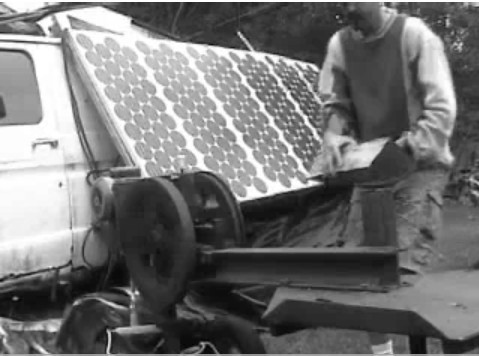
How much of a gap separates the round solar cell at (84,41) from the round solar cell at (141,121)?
536 mm

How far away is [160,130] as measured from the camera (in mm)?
5238

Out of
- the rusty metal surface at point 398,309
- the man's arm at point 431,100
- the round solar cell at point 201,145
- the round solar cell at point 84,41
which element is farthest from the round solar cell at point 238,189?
the rusty metal surface at point 398,309

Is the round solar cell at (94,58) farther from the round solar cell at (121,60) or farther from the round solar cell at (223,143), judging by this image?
the round solar cell at (223,143)

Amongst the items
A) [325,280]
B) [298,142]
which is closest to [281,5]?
[298,142]

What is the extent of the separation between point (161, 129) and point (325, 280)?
8.32ft

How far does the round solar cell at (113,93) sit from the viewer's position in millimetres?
5097

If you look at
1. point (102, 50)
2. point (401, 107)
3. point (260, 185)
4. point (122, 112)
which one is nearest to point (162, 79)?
point (102, 50)

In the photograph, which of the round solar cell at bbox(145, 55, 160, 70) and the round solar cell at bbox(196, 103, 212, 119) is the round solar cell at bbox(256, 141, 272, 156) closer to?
the round solar cell at bbox(196, 103, 212, 119)

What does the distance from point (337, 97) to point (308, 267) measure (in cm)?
107

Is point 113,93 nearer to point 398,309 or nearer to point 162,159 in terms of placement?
point 162,159

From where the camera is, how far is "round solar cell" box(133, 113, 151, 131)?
514 centimetres

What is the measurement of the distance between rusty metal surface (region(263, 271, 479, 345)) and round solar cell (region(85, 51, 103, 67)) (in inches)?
104

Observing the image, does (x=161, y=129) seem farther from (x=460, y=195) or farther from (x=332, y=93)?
(x=460, y=195)

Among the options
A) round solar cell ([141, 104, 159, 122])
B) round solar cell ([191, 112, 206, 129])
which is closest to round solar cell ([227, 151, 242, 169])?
round solar cell ([191, 112, 206, 129])
